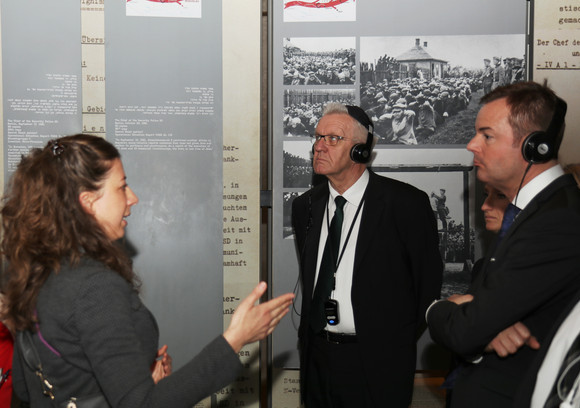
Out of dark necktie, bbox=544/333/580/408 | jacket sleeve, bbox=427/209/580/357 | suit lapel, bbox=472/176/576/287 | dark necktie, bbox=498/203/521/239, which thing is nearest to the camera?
dark necktie, bbox=544/333/580/408

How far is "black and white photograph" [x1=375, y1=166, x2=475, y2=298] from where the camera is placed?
3646 millimetres

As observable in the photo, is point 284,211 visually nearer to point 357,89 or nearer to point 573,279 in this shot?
point 357,89

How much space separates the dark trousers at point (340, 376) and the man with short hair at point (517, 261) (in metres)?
0.91

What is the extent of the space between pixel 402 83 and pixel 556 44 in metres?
0.99

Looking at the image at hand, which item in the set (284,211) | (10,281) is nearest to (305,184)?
(284,211)

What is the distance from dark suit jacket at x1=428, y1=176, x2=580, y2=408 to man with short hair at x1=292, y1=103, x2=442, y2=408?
93 cm

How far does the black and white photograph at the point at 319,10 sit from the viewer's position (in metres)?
3.66

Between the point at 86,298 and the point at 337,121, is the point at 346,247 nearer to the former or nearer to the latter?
the point at 337,121

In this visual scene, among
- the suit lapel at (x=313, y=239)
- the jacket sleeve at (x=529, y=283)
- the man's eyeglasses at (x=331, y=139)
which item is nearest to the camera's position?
the jacket sleeve at (x=529, y=283)

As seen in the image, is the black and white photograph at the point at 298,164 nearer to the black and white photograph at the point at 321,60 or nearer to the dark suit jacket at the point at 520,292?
the black and white photograph at the point at 321,60

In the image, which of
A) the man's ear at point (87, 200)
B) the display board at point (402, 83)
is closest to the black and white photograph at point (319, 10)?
the display board at point (402, 83)

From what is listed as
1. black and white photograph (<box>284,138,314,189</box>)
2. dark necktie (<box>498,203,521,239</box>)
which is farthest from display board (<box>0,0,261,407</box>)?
dark necktie (<box>498,203,521,239</box>)

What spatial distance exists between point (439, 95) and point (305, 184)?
102 centimetres

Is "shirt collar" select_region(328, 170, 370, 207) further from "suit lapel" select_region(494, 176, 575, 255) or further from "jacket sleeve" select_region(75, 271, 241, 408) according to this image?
"jacket sleeve" select_region(75, 271, 241, 408)
